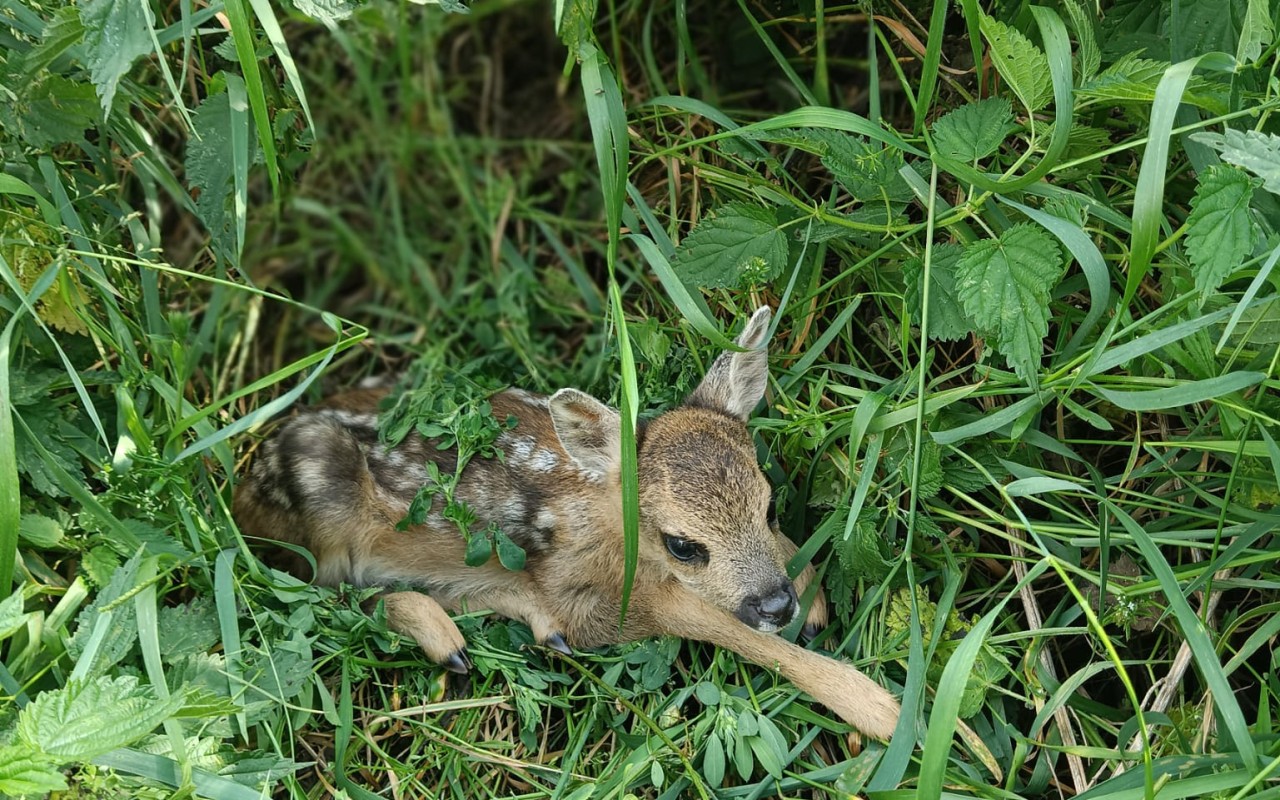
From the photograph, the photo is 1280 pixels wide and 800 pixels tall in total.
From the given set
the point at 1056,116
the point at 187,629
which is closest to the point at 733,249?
the point at 1056,116

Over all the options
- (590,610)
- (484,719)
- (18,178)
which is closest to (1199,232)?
(590,610)

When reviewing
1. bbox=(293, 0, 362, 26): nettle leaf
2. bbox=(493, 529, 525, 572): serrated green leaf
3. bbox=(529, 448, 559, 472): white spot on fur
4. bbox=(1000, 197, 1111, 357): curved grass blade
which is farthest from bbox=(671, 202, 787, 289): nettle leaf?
bbox=(293, 0, 362, 26): nettle leaf

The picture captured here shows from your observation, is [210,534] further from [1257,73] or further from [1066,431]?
[1257,73]

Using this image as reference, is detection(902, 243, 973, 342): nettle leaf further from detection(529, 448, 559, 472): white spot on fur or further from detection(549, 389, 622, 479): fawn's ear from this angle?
detection(529, 448, 559, 472): white spot on fur

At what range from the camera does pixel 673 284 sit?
321cm

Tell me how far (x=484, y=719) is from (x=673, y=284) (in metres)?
1.49

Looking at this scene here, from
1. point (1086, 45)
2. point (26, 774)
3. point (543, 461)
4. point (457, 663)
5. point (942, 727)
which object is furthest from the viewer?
point (543, 461)

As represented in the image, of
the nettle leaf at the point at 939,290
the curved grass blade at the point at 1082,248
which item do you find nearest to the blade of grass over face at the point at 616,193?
the nettle leaf at the point at 939,290

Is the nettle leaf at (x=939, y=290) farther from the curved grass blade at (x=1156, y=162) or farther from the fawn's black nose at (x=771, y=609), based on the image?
the fawn's black nose at (x=771, y=609)

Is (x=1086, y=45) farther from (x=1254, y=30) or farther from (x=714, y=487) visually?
(x=714, y=487)

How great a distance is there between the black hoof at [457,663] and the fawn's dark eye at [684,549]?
2.45 ft

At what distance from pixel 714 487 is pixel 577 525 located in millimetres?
602

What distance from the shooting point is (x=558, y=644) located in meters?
3.66

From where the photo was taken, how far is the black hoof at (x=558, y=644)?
12.0 feet
